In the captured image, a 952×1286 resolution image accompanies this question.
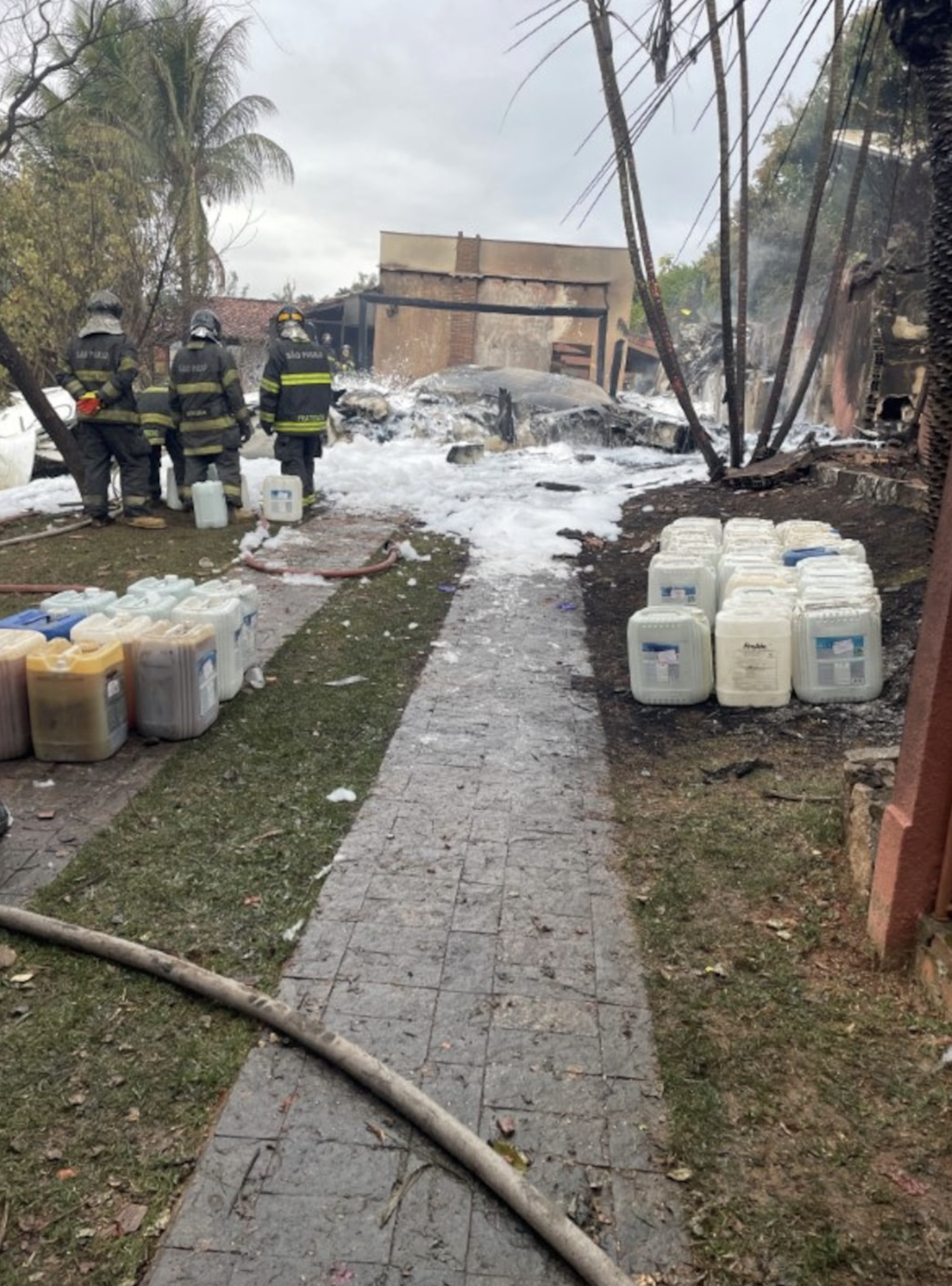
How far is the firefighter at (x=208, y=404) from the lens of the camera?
9.30 metres

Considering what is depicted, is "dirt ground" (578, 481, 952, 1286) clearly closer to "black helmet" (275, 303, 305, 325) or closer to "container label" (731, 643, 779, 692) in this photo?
"container label" (731, 643, 779, 692)

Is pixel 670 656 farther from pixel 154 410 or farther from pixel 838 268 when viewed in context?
pixel 838 268

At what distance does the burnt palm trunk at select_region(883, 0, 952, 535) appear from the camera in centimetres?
393

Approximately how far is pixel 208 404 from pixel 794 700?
6.67 metres

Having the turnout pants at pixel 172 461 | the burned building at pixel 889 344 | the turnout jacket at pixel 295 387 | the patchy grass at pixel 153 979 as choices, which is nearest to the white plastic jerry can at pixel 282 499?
the turnout jacket at pixel 295 387

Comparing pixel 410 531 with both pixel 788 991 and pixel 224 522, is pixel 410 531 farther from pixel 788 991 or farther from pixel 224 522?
pixel 788 991

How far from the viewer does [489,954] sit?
311 cm

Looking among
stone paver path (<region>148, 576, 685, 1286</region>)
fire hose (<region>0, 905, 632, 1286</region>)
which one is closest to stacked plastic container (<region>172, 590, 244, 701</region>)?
stone paver path (<region>148, 576, 685, 1286</region>)

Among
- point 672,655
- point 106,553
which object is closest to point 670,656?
point 672,655

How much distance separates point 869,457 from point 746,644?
695 cm

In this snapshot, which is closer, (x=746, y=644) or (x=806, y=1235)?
(x=806, y=1235)

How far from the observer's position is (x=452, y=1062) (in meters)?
2.61

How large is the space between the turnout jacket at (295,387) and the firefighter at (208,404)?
44cm

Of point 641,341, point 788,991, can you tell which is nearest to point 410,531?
point 788,991
